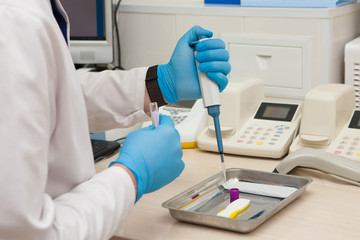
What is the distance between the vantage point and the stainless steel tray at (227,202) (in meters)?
0.99

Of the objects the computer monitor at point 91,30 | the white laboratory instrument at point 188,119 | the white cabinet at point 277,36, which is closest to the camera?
the white laboratory instrument at point 188,119

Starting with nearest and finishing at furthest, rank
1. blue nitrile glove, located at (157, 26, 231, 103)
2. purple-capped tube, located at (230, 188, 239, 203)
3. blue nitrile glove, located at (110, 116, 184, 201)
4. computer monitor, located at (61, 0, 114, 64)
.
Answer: blue nitrile glove, located at (110, 116, 184, 201)
purple-capped tube, located at (230, 188, 239, 203)
blue nitrile glove, located at (157, 26, 231, 103)
computer monitor, located at (61, 0, 114, 64)

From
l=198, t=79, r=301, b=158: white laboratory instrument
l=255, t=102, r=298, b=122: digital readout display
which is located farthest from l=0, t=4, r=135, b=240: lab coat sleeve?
l=255, t=102, r=298, b=122: digital readout display

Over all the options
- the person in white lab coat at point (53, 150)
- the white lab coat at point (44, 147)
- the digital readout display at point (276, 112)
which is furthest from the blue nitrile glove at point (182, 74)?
the white lab coat at point (44, 147)

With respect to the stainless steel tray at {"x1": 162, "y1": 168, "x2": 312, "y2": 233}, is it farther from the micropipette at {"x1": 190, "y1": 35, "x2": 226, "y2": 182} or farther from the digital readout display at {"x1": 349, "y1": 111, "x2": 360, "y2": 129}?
the digital readout display at {"x1": 349, "y1": 111, "x2": 360, "y2": 129}

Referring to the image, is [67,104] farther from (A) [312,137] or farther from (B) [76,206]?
(A) [312,137]

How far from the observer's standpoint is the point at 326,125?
1314 millimetres

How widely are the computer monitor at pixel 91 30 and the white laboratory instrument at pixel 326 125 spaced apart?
0.74 m

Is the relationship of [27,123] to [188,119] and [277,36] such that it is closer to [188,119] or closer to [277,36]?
[188,119]

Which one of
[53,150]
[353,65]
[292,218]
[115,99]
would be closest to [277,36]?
[353,65]

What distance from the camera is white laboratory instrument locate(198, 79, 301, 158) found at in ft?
4.46

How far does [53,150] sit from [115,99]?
448mm

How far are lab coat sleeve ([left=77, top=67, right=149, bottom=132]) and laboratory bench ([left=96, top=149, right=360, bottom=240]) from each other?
19 cm

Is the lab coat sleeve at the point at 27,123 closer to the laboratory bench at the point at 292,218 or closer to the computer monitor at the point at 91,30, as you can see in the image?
the laboratory bench at the point at 292,218
